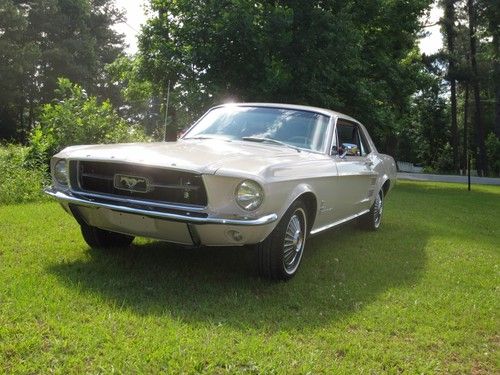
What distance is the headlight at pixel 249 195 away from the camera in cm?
368

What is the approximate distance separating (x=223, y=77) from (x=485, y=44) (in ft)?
91.0

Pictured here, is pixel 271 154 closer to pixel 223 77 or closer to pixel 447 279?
pixel 447 279

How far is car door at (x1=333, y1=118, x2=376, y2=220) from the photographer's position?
17.5ft

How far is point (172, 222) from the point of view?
3713mm

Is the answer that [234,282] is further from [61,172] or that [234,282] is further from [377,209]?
[377,209]

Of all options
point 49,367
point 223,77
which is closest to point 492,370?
point 49,367

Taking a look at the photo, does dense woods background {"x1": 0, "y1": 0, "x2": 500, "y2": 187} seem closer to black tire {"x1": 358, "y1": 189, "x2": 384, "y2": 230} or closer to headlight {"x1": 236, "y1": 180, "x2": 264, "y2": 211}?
black tire {"x1": 358, "y1": 189, "x2": 384, "y2": 230}

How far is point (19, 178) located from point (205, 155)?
19.0 feet

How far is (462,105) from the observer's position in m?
49.5

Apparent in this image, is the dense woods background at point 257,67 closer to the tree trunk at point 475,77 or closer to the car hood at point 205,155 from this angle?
the car hood at point 205,155

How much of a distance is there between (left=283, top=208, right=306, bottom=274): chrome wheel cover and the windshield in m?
0.95

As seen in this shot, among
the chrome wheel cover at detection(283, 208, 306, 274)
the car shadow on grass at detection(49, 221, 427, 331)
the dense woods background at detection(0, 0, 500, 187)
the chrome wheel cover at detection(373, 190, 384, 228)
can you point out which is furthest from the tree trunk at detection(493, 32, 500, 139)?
the chrome wheel cover at detection(283, 208, 306, 274)

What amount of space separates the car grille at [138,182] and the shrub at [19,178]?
15.3ft

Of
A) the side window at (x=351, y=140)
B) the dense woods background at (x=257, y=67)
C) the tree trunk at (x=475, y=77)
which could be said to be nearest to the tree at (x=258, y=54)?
the dense woods background at (x=257, y=67)
